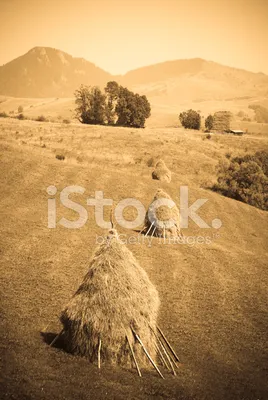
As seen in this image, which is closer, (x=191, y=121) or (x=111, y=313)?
(x=111, y=313)

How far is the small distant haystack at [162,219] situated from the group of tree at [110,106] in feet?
165

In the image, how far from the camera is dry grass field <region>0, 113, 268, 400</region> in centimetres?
800

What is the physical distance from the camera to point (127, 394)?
7.53m

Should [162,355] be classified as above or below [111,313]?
below

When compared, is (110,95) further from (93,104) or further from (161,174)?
(161,174)

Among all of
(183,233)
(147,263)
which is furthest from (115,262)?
(183,233)

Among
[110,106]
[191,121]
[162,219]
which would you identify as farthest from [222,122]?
[162,219]

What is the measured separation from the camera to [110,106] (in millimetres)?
70938

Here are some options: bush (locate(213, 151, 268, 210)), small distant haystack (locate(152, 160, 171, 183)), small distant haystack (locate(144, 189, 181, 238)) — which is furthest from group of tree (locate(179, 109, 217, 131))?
small distant haystack (locate(144, 189, 181, 238))

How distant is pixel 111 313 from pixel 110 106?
67.1 metres

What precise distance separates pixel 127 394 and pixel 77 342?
2.12 meters

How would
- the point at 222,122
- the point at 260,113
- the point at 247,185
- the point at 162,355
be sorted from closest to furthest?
the point at 162,355
the point at 247,185
the point at 222,122
the point at 260,113

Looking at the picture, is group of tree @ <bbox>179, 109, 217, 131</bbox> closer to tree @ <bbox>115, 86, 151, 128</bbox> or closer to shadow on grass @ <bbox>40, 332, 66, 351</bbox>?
tree @ <bbox>115, 86, 151, 128</bbox>

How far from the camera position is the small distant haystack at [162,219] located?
819 inches
